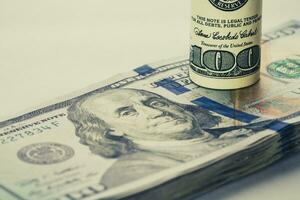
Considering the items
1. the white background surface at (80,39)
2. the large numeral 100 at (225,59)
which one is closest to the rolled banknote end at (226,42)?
the large numeral 100 at (225,59)

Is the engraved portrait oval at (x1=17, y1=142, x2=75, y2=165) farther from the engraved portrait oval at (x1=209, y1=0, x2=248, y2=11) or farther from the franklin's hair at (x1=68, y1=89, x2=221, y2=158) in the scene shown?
the engraved portrait oval at (x1=209, y1=0, x2=248, y2=11)

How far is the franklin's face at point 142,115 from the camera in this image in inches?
31.4

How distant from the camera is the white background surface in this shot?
99 cm

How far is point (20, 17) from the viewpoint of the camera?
3.64 ft

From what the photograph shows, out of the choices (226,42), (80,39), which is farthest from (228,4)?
(80,39)

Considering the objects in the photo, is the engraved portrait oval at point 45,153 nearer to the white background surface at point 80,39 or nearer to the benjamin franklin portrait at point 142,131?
the benjamin franklin portrait at point 142,131

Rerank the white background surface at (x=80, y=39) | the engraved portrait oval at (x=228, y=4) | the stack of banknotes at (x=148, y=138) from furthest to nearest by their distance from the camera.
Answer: the white background surface at (x=80, y=39)
the engraved portrait oval at (x=228, y=4)
the stack of banknotes at (x=148, y=138)

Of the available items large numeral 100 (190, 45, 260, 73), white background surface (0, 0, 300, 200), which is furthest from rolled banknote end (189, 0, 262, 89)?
white background surface (0, 0, 300, 200)

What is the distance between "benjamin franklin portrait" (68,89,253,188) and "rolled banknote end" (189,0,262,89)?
46 millimetres

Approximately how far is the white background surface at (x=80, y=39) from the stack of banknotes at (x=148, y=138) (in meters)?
0.10

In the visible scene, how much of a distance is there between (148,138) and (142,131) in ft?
0.05

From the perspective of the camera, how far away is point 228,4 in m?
0.84

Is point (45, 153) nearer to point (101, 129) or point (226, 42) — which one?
point (101, 129)

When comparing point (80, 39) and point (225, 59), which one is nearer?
point (225, 59)
